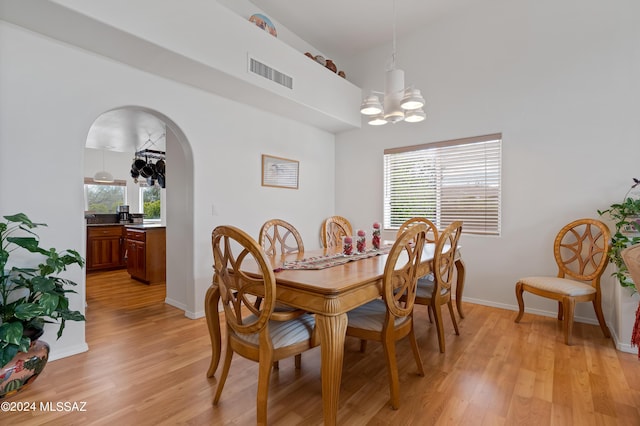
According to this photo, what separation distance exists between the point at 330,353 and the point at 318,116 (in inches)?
132

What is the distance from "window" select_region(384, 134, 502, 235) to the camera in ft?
11.9

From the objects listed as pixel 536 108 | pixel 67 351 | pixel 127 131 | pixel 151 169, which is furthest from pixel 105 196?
pixel 536 108

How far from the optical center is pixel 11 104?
2.12 metres

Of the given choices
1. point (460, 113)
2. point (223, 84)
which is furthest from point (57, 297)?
point (460, 113)

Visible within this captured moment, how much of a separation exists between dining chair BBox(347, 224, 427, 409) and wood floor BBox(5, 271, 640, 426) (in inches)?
9.8

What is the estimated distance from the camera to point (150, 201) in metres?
8.72

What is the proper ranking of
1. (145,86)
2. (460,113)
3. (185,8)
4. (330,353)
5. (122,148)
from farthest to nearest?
(122,148) → (460,113) → (145,86) → (185,8) → (330,353)

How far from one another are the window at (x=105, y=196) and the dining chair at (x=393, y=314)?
8.29 metres

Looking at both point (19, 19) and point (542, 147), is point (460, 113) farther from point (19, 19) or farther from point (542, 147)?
point (19, 19)

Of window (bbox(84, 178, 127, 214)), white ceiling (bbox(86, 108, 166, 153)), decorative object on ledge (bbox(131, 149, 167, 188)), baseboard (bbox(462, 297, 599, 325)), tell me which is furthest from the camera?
window (bbox(84, 178, 127, 214))

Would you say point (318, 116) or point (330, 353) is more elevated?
point (318, 116)

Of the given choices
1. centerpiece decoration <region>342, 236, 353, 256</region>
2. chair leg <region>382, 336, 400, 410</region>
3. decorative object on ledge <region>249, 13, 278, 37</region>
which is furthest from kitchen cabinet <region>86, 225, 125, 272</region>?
chair leg <region>382, 336, 400, 410</region>

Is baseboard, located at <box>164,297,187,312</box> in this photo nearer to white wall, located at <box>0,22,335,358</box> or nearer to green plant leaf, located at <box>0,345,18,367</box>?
white wall, located at <box>0,22,335,358</box>

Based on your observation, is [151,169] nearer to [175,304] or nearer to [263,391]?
[175,304]
